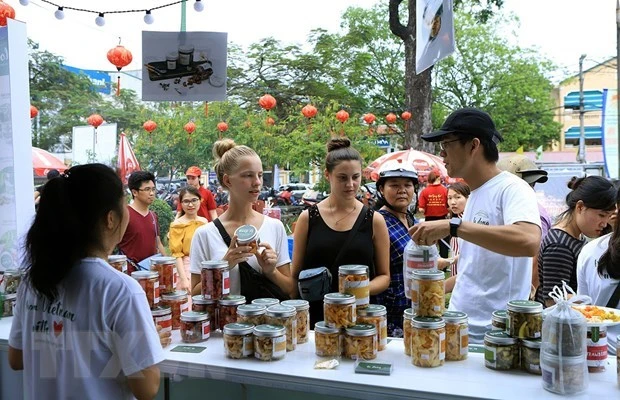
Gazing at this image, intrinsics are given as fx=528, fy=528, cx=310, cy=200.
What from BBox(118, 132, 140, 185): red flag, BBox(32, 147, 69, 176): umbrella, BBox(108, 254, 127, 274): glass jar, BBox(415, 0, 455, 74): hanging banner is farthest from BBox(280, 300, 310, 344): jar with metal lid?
BBox(32, 147, 69, 176): umbrella

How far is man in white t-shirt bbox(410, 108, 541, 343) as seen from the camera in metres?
1.69

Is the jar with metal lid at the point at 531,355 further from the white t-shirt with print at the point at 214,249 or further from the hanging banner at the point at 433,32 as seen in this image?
the hanging banner at the point at 433,32

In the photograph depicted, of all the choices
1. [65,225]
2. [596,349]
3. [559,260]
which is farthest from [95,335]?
[559,260]

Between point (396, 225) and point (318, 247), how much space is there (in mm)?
480

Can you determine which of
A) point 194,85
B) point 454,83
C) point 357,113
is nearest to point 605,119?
point 357,113

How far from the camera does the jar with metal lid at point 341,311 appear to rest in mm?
1566

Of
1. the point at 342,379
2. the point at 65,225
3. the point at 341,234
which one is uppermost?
the point at 65,225

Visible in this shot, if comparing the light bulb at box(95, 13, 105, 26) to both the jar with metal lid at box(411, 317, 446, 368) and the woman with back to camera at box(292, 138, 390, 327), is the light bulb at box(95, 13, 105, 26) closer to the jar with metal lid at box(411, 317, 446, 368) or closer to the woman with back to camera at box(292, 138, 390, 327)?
the woman with back to camera at box(292, 138, 390, 327)

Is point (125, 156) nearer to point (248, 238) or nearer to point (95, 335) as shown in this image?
point (248, 238)

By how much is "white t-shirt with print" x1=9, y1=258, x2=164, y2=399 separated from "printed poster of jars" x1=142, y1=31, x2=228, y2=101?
54.2 inches

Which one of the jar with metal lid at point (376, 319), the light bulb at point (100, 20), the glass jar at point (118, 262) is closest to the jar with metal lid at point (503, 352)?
the jar with metal lid at point (376, 319)

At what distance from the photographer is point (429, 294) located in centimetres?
154

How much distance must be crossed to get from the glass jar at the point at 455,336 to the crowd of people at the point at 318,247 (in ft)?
0.87

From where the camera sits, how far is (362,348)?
5.07 feet
